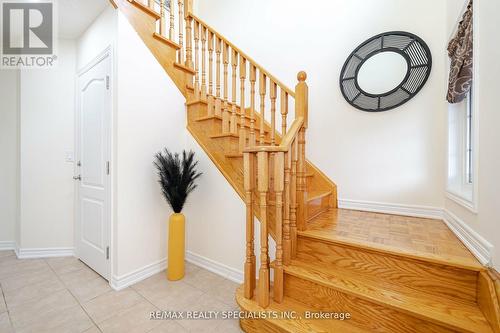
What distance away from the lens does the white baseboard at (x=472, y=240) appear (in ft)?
3.82

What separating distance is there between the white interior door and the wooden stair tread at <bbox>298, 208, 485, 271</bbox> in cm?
184

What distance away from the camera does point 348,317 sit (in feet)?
4.21

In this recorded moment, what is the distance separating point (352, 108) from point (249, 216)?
1.87 meters

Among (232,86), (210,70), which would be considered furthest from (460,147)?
(210,70)

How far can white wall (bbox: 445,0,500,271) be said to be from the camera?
1.11m

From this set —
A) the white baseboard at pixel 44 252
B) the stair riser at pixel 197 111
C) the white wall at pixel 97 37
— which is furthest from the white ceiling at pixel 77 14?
the white baseboard at pixel 44 252

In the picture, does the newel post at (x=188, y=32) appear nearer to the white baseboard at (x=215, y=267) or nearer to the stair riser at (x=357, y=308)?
the white baseboard at (x=215, y=267)

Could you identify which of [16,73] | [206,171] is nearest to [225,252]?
[206,171]

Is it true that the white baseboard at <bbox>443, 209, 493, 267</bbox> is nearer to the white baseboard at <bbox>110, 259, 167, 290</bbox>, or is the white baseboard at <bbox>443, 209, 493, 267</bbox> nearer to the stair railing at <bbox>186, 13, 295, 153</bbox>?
the stair railing at <bbox>186, 13, 295, 153</bbox>

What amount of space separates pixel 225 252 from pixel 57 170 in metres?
2.23

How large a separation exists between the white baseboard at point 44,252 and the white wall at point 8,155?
0.42 m

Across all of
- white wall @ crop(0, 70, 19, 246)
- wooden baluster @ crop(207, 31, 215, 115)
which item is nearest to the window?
wooden baluster @ crop(207, 31, 215, 115)

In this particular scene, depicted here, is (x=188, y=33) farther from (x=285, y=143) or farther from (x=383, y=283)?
(x=383, y=283)

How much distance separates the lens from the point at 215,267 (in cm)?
221
